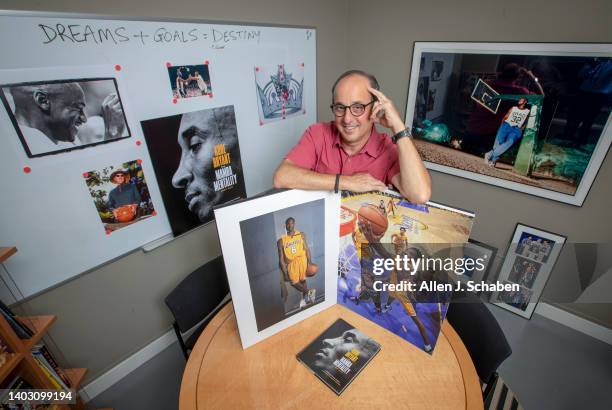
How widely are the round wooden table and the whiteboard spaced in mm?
905

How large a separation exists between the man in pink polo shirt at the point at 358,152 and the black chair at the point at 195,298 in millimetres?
792

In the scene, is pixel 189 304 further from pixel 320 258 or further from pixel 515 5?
pixel 515 5

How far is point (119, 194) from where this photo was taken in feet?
5.34

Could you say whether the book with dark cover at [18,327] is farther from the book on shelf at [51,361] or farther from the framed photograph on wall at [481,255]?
the framed photograph on wall at [481,255]

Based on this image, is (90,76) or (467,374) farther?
(90,76)

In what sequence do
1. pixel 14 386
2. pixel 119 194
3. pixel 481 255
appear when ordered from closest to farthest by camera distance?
pixel 14 386
pixel 119 194
pixel 481 255

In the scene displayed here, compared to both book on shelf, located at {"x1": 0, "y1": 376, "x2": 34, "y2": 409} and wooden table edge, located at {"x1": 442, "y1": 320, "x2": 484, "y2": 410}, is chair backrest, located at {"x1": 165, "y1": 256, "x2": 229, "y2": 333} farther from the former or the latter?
wooden table edge, located at {"x1": 442, "y1": 320, "x2": 484, "y2": 410}

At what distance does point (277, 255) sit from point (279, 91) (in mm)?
1484

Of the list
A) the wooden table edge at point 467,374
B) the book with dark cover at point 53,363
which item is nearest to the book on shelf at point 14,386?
the book with dark cover at point 53,363

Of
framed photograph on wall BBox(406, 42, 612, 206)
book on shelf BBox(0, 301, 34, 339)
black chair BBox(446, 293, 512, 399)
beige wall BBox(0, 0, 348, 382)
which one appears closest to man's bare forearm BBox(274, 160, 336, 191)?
black chair BBox(446, 293, 512, 399)

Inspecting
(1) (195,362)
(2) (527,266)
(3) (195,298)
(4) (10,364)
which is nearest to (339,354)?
(1) (195,362)

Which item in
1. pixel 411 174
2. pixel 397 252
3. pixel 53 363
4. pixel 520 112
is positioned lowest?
pixel 53 363

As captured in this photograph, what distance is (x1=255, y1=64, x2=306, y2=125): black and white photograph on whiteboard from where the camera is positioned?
2072mm

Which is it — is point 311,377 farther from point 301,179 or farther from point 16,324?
point 16,324
